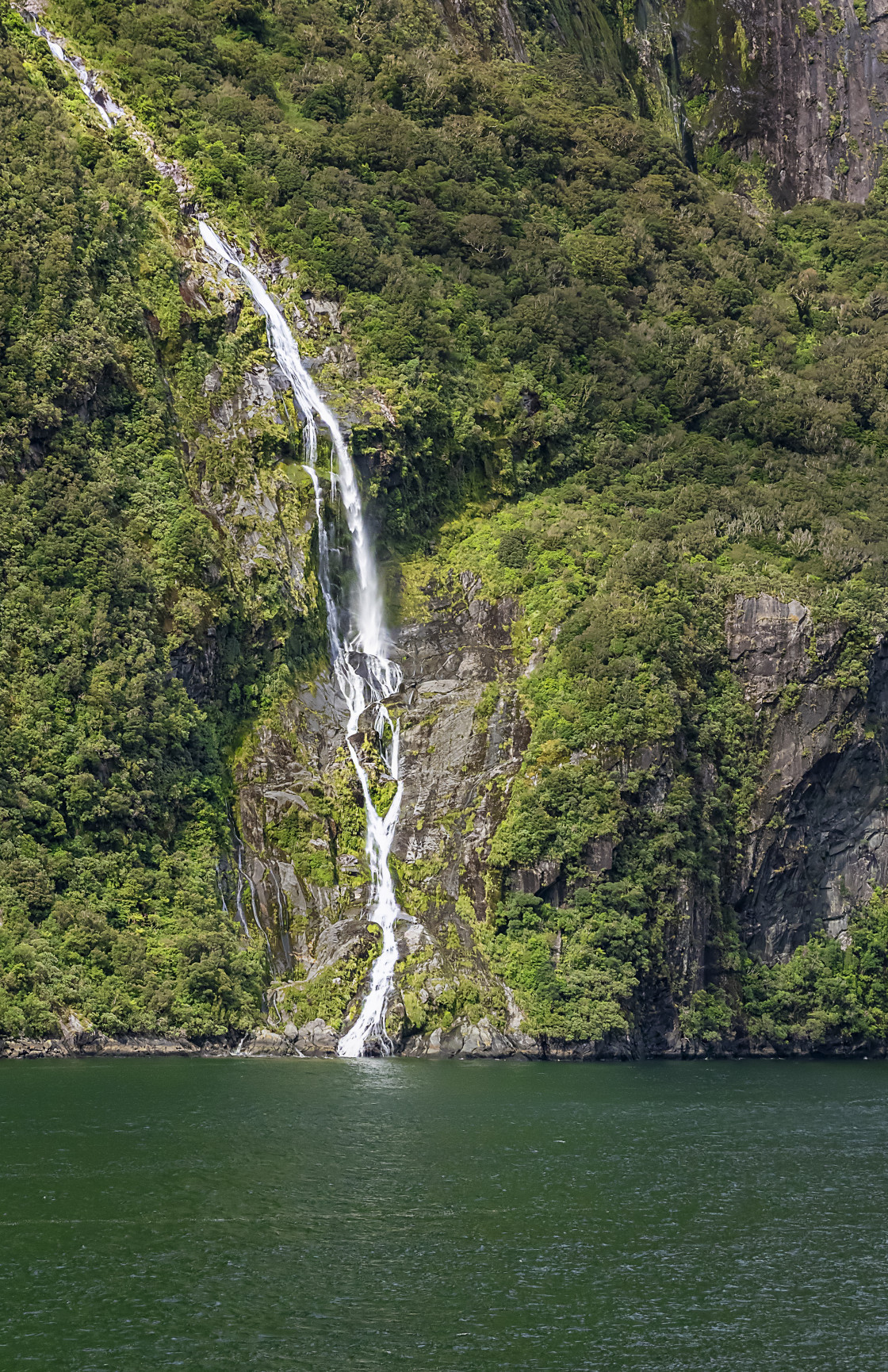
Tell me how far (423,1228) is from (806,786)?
124 ft

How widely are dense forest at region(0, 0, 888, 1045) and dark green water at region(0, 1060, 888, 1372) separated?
1035 centimetres

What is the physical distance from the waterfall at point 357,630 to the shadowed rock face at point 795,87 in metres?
54.1

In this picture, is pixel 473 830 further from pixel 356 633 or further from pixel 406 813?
pixel 356 633

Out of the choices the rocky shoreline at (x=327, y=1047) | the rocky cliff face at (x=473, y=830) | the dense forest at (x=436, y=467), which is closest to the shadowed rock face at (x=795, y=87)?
the dense forest at (x=436, y=467)

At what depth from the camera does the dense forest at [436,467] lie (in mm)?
48219

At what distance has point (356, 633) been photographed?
198ft

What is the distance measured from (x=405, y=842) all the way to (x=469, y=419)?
877 inches

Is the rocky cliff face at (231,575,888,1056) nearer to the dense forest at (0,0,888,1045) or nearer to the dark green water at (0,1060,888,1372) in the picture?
the dense forest at (0,0,888,1045)

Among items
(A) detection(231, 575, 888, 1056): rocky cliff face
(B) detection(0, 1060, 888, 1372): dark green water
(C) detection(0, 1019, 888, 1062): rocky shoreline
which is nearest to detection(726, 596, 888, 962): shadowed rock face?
(A) detection(231, 575, 888, 1056): rocky cliff face

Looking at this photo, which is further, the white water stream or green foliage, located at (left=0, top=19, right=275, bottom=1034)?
the white water stream

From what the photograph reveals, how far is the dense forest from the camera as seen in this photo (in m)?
48.2

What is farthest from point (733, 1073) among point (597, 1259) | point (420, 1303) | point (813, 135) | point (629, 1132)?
point (813, 135)

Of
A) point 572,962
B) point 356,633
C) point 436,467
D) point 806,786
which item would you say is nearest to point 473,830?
point 572,962

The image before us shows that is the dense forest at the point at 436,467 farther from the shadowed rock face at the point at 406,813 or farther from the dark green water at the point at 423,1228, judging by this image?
the dark green water at the point at 423,1228
